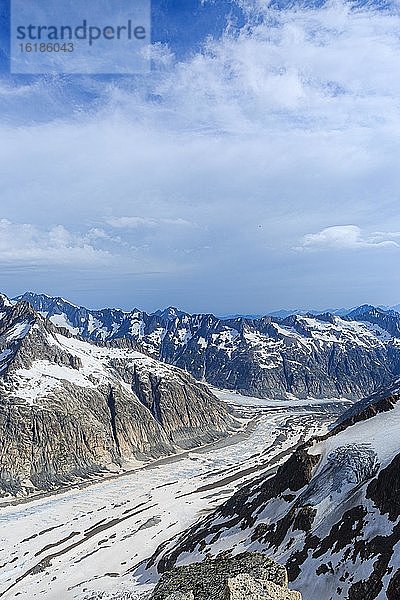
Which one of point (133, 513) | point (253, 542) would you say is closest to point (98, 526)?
point (133, 513)

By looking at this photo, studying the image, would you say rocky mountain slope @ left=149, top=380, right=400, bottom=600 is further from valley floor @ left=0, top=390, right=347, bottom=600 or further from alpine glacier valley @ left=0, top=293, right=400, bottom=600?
valley floor @ left=0, top=390, right=347, bottom=600

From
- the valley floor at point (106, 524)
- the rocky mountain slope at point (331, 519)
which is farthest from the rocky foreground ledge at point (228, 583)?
the valley floor at point (106, 524)

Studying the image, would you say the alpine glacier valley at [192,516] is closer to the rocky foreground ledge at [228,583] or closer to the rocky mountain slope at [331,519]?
the rocky foreground ledge at [228,583]

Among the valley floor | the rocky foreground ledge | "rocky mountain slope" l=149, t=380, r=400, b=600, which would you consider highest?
the rocky foreground ledge

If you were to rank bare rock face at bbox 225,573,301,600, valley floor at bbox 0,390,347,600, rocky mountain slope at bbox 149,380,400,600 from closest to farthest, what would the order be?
bare rock face at bbox 225,573,301,600, rocky mountain slope at bbox 149,380,400,600, valley floor at bbox 0,390,347,600

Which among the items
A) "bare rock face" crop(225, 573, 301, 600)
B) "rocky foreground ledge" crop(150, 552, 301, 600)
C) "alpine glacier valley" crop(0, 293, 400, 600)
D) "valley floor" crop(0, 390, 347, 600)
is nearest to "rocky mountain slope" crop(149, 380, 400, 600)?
"alpine glacier valley" crop(0, 293, 400, 600)

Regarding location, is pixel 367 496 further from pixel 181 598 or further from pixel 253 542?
pixel 181 598

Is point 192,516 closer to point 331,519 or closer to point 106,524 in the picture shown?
point 106,524

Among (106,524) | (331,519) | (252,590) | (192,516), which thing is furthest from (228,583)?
(106,524)
